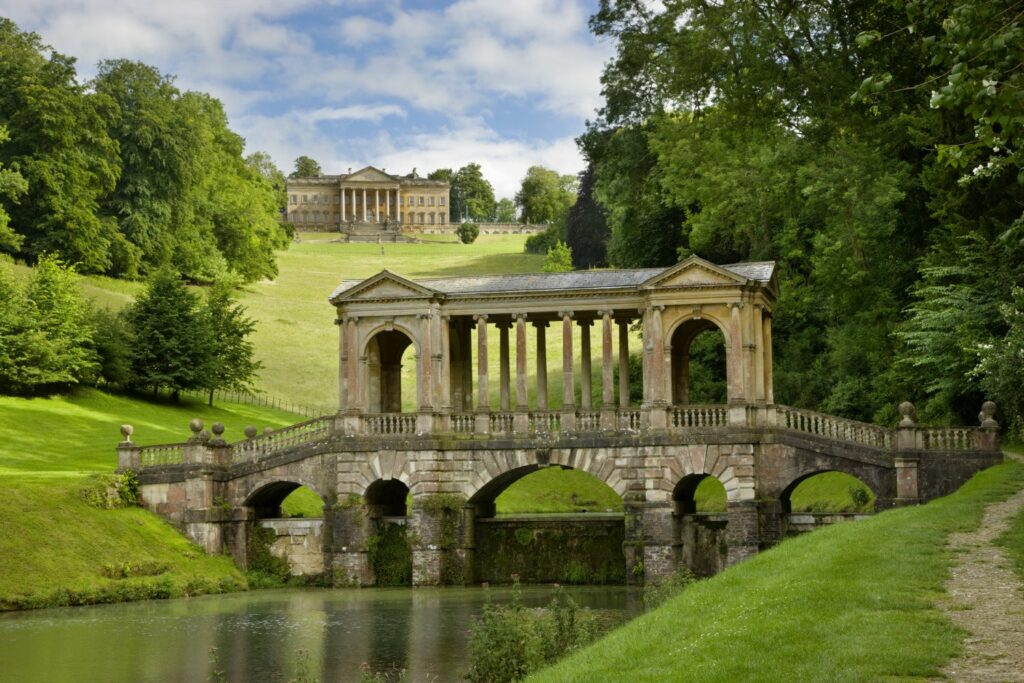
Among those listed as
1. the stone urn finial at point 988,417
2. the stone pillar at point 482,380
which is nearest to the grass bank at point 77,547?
the stone pillar at point 482,380

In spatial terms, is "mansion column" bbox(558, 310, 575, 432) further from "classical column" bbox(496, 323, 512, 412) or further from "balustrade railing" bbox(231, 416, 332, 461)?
"balustrade railing" bbox(231, 416, 332, 461)

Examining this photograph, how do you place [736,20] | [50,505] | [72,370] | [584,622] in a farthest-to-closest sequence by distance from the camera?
[72,370], [736,20], [50,505], [584,622]

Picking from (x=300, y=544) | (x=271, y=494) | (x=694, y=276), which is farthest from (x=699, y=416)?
(x=271, y=494)

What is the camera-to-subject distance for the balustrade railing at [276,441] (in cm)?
4612

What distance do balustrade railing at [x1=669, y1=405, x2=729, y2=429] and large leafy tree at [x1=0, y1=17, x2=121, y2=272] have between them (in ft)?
178

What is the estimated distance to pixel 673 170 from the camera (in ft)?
184

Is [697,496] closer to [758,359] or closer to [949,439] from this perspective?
[758,359]

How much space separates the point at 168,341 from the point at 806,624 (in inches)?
2286

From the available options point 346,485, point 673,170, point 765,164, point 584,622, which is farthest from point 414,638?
point 673,170

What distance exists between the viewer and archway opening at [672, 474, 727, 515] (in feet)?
148

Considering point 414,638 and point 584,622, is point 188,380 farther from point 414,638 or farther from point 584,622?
point 584,622

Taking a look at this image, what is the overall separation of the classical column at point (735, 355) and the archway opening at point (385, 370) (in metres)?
11.7

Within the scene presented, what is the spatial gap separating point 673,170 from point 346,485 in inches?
777

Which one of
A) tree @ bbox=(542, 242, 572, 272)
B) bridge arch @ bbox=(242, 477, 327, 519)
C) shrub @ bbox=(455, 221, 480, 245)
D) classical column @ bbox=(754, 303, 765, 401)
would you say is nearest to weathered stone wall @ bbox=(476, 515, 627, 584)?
bridge arch @ bbox=(242, 477, 327, 519)
